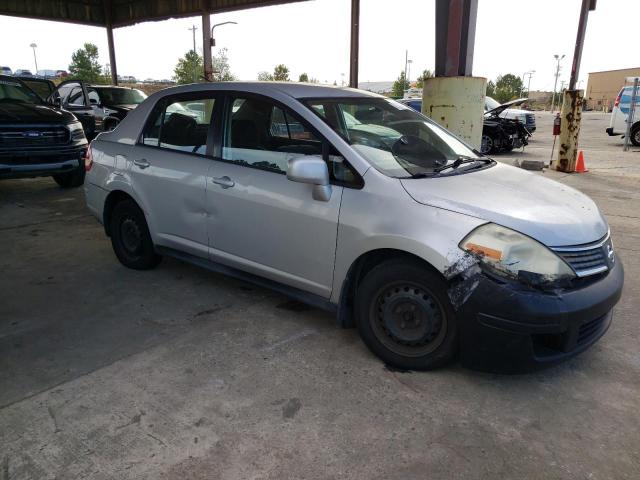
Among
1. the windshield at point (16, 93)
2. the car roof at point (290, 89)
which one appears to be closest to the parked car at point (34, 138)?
the windshield at point (16, 93)

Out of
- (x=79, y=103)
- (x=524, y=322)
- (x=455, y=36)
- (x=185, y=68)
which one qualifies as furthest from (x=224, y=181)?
(x=185, y=68)

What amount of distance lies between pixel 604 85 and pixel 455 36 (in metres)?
88.4

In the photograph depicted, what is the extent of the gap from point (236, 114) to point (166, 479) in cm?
245

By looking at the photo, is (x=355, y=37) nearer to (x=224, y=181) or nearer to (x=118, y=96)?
(x=118, y=96)

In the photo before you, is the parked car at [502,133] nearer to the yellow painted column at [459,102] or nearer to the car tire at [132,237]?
the yellow painted column at [459,102]

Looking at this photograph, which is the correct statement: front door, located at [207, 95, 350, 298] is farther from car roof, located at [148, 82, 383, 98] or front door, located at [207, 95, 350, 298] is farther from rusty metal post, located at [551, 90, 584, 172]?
rusty metal post, located at [551, 90, 584, 172]

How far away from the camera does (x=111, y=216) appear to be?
4609 mm

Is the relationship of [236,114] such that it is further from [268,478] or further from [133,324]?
[268,478]

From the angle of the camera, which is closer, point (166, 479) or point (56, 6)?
point (166, 479)

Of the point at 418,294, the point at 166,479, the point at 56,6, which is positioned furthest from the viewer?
the point at 56,6

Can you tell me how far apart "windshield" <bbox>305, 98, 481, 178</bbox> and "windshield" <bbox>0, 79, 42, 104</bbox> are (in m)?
6.99

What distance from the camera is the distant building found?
75.1 m

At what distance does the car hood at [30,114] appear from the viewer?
725 centimetres

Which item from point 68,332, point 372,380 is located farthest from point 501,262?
point 68,332
